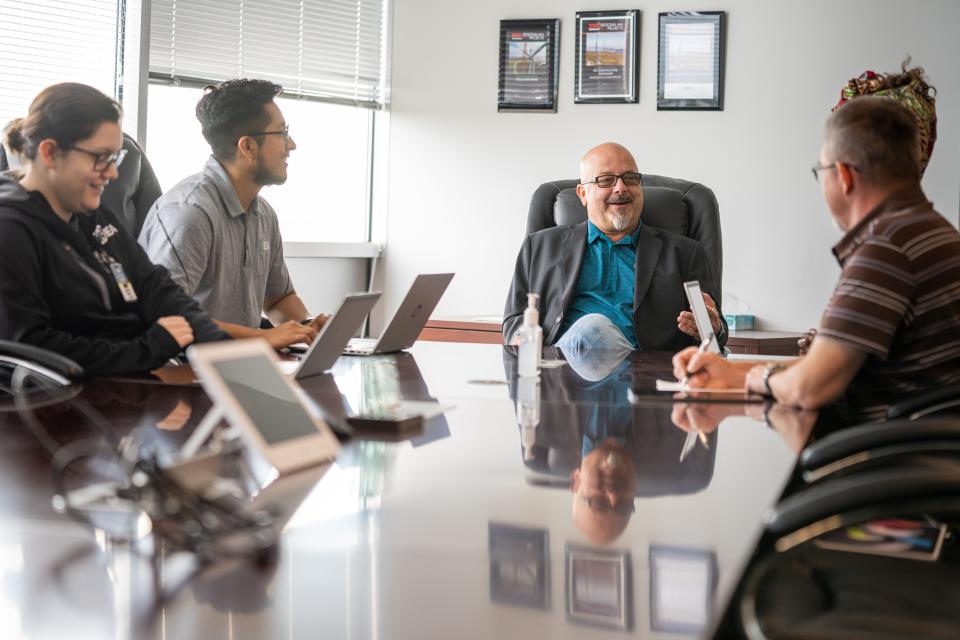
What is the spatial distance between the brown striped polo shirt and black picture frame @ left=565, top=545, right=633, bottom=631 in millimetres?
1019

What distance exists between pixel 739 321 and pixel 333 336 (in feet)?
10.3

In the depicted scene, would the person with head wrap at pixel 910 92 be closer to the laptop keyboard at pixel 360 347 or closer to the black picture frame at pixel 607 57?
the laptop keyboard at pixel 360 347

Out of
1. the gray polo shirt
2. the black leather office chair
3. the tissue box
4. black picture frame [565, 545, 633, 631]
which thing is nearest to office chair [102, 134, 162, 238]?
the gray polo shirt

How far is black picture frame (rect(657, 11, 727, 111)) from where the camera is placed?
5176 millimetres

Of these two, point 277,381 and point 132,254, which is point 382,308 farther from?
point 277,381

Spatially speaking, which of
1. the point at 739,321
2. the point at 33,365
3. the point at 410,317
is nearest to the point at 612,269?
the point at 410,317

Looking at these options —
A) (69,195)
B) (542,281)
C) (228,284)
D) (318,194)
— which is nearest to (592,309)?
(542,281)

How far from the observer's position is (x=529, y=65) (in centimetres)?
544

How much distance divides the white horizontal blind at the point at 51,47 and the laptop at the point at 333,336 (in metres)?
2.44

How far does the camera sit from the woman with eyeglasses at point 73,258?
2137mm

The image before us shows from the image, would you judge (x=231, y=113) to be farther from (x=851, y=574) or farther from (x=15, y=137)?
(x=851, y=574)

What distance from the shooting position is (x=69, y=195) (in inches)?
91.7

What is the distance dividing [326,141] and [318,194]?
11.4 inches

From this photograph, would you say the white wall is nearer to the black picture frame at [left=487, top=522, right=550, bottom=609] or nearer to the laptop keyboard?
the laptop keyboard
